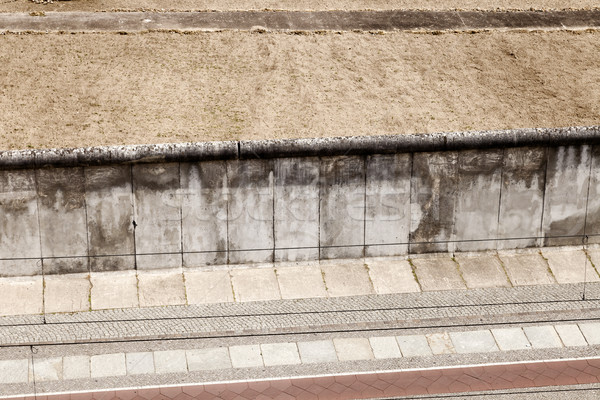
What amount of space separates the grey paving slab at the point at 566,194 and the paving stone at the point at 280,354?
8013mm

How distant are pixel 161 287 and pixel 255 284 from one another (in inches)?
89.4

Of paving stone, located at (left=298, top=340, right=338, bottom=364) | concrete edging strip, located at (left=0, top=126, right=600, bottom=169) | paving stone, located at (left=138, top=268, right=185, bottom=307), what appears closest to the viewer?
paving stone, located at (left=298, top=340, right=338, bottom=364)

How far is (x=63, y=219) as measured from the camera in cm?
2531

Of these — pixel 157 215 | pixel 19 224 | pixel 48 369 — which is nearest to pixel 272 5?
pixel 157 215

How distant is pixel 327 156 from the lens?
2577 centimetres

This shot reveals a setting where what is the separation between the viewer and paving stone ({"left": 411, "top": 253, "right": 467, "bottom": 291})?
2591 centimetres

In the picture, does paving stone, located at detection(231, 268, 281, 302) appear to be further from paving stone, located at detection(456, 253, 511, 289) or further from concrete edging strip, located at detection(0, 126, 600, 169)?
paving stone, located at detection(456, 253, 511, 289)

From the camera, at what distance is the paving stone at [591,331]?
79.0ft

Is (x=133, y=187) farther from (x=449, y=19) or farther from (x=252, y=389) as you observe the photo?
(x=449, y=19)

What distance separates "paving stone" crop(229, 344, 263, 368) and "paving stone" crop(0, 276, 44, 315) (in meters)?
4.77

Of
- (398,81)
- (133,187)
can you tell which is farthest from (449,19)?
(133,187)

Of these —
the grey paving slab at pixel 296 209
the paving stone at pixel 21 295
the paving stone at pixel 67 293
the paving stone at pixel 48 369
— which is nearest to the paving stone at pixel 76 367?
the paving stone at pixel 48 369

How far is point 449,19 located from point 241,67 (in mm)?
9025

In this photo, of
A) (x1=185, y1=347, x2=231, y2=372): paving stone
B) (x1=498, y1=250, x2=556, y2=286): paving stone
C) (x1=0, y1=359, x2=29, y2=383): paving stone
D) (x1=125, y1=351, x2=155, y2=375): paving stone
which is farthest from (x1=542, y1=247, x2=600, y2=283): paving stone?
(x1=0, y1=359, x2=29, y2=383): paving stone
